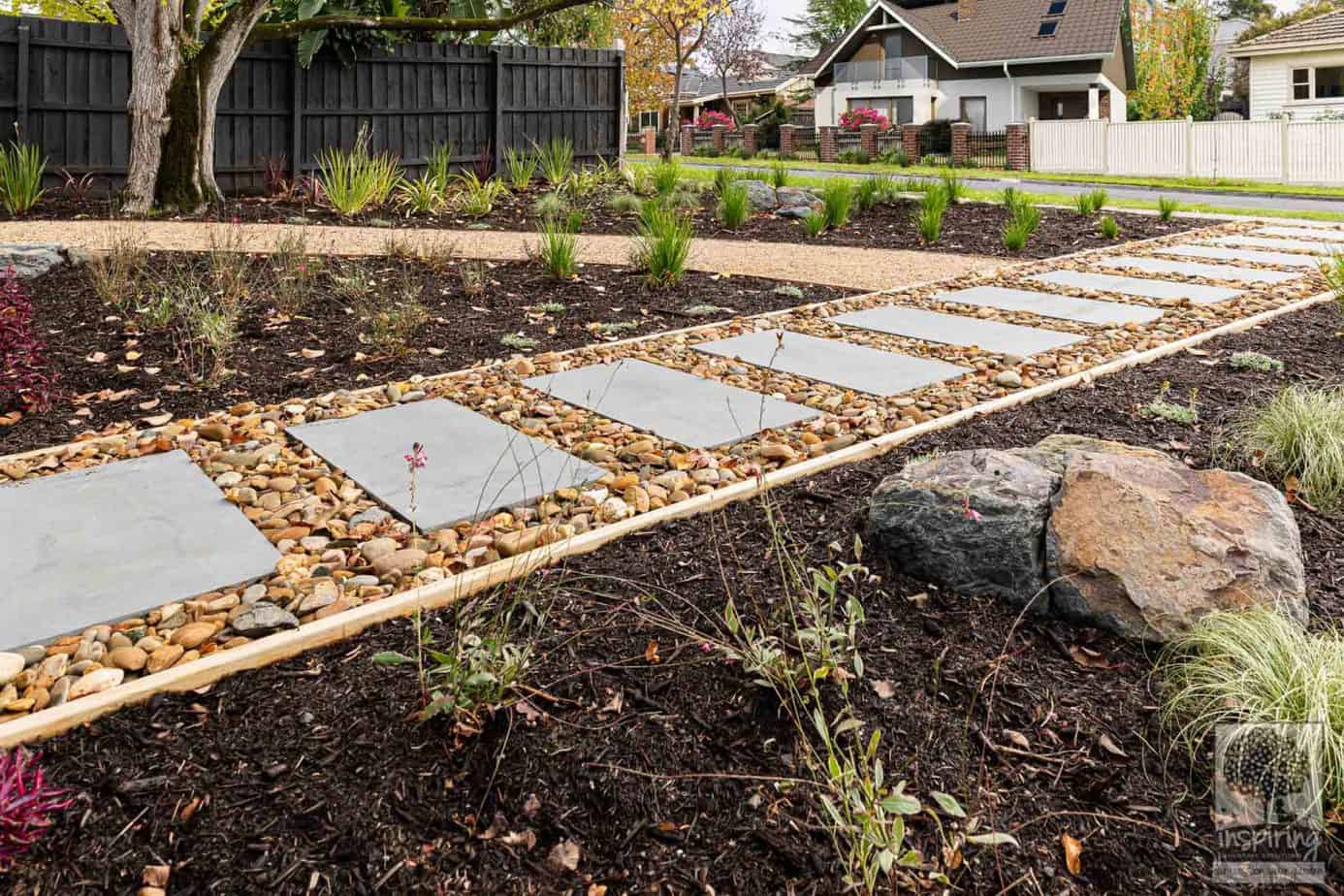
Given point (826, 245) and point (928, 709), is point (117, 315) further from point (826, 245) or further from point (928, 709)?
point (826, 245)

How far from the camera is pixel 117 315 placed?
4.65m

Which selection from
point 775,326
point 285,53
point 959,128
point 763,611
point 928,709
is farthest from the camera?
point 959,128

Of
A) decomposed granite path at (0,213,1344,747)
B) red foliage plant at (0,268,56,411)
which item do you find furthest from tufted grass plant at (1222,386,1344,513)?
red foliage plant at (0,268,56,411)

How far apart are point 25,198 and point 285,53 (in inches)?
138

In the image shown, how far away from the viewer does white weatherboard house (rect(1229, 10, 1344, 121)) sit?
25.4 metres

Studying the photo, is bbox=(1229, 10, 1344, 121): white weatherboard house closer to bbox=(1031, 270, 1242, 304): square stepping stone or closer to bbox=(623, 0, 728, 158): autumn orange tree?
bbox=(623, 0, 728, 158): autumn orange tree

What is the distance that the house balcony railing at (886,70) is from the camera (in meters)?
32.8

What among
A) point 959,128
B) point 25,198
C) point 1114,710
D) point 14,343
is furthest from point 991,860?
point 959,128

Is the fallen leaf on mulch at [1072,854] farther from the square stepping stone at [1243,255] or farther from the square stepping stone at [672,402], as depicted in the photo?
the square stepping stone at [1243,255]

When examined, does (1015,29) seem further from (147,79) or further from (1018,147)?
(147,79)

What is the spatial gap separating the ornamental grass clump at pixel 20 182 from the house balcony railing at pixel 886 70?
29260mm

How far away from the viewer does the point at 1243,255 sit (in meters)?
7.58

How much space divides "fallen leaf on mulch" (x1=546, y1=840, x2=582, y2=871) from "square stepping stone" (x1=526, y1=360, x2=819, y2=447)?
176cm

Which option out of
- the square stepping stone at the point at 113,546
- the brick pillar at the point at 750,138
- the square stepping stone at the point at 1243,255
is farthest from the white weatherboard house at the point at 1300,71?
the square stepping stone at the point at 113,546
